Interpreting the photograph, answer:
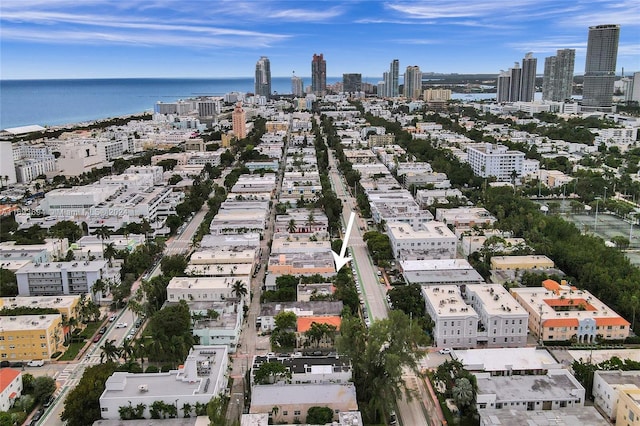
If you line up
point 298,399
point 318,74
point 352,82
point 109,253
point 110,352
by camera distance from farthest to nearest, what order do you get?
1. point 352,82
2. point 318,74
3. point 109,253
4. point 110,352
5. point 298,399

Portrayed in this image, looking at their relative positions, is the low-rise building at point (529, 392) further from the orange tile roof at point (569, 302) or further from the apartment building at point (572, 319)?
the orange tile roof at point (569, 302)

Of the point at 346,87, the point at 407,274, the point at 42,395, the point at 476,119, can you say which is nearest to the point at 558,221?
the point at 407,274

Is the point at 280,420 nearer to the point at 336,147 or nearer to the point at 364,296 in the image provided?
the point at 364,296

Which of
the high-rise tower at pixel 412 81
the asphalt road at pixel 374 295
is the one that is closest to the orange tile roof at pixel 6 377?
the asphalt road at pixel 374 295

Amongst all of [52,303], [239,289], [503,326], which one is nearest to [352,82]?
[239,289]

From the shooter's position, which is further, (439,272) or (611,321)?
(439,272)

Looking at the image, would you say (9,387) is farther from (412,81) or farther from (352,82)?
(352,82)

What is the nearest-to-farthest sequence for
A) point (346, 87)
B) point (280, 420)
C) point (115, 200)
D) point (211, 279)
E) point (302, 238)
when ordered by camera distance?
point (280, 420)
point (211, 279)
point (302, 238)
point (115, 200)
point (346, 87)
